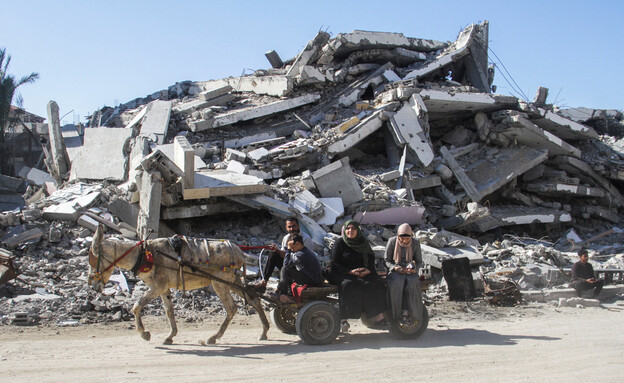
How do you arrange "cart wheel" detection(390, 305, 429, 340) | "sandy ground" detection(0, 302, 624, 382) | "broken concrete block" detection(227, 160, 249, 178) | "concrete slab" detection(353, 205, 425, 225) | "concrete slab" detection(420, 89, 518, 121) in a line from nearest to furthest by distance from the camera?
1. "sandy ground" detection(0, 302, 624, 382)
2. "cart wheel" detection(390, 305, 429, 340)
3. "concrete slab" detection(353, 205, 425, 225)
4. "broken concrete block" detection(227, 160, 249, 178)
5. "concrete slab" detection(420, 89, 518, 121)

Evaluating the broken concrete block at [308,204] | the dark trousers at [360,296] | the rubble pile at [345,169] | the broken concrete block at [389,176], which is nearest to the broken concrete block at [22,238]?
the rubble pile at [345,169]

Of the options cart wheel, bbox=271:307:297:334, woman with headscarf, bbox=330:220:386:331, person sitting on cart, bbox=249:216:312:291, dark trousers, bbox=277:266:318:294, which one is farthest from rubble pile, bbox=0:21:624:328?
woman with headscarf, bbox=330:220:386:331

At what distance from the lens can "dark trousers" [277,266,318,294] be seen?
6.64 meters

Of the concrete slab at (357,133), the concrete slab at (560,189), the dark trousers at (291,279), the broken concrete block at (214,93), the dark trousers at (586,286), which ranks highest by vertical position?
the broken concrete block at (214,93)

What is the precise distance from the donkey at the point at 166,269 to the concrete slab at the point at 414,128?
8.16 m

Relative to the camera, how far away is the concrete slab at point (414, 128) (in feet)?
46.4

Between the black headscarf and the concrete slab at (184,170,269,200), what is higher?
the concrete slab at (184,170,269,200)

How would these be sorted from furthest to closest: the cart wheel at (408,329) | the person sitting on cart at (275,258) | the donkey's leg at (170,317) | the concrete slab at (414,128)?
the concrete slab at (414,128), the person sitting on cart at (275,258), the cart wheel at (408,329), the donkey's leg at (170,317)

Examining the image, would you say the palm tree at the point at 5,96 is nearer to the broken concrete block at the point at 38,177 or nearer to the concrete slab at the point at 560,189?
the broken concrete block at the point at 38,177

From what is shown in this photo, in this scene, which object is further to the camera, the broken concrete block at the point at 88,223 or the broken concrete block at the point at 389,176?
the broken concrete block at the point at 389,176

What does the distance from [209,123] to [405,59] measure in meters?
7.30

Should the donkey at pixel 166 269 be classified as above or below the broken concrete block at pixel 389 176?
below

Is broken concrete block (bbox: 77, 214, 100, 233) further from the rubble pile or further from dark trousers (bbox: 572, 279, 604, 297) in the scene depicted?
dark trousers (bbox: 572, 279, 604, 297)

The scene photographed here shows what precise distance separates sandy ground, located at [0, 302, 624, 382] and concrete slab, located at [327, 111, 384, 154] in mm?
6323
